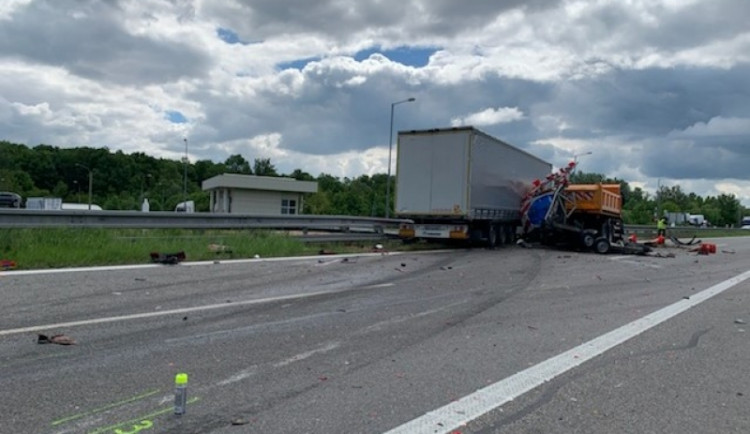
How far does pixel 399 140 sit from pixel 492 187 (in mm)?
3511

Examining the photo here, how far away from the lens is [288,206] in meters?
55.5

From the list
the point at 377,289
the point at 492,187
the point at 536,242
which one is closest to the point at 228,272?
the point at 377,289

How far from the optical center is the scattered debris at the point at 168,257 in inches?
430

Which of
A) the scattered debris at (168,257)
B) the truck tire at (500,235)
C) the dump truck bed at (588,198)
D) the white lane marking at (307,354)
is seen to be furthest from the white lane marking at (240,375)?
the dump truck bed at (588,198)

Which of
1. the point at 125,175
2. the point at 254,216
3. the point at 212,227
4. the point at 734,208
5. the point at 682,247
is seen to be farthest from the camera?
the point at 734,208

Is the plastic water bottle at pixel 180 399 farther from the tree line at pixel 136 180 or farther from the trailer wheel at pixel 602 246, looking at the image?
the tree line at pixel 136 180

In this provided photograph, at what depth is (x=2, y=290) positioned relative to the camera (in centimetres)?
757

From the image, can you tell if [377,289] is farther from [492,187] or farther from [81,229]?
[492,187]

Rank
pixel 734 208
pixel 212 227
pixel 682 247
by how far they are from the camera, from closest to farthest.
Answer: pixel 212 227 → pixel 682 247 → pixel 734 208

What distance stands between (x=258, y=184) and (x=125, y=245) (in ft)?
131

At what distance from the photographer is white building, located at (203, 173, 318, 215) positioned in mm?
50688

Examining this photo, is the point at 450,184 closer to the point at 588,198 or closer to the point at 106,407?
the point at 588,198

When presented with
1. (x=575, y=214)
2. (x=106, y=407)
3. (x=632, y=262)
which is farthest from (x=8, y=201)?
(x=106, y=407)

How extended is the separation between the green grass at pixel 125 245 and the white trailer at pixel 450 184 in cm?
471
